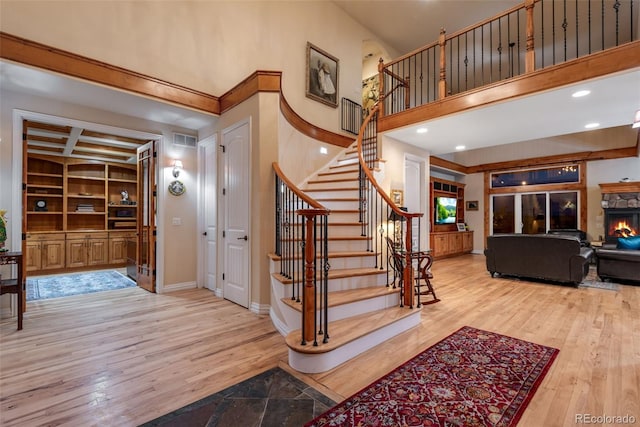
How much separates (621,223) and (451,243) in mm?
3987

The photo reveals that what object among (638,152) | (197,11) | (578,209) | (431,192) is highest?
(197,11)

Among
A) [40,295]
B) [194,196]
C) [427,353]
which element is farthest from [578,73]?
[40,295]

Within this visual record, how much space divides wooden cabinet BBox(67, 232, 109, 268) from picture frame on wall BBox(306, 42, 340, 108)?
232 inches

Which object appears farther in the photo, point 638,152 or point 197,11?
point 638,152

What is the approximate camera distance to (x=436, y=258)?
28.0ft

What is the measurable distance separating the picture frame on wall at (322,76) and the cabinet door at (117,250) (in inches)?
225

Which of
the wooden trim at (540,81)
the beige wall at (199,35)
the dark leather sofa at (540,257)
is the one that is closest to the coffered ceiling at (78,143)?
the beige wall at (199,35)

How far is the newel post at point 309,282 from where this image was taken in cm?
224

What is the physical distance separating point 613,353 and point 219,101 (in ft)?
17.8

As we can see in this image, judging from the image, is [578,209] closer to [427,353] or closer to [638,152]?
[638,152]

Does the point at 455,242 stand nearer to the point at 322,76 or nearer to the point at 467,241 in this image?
the point at 467,241

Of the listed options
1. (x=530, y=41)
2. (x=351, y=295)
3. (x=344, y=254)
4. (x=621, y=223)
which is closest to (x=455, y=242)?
(x=621, y=223)

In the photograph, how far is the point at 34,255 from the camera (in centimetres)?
588

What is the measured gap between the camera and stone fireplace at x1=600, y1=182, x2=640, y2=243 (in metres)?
7.07
